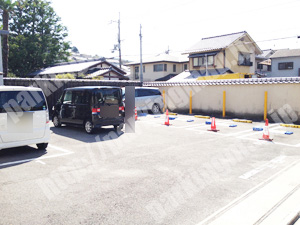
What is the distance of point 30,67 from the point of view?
38.0 meters

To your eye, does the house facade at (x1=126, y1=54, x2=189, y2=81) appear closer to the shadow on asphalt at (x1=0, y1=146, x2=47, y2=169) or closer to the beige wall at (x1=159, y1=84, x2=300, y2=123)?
the beige wall at (x1=159, y1=84, x2=300, y2=123)

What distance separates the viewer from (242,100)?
623 inches

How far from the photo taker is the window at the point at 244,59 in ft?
104

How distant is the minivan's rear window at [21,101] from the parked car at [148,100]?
32.4 feet

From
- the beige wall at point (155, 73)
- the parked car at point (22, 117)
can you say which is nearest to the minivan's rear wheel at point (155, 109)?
the parked car at point (22, 117)

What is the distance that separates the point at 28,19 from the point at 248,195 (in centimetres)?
4096

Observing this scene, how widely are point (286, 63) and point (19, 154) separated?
38510mm

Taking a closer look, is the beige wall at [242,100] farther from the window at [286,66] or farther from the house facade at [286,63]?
the window at [286,66]

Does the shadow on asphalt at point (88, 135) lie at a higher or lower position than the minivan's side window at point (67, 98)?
lower

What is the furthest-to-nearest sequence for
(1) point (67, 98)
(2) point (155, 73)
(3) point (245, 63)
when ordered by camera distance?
(2) point (155, 73) → (3) point (245, 63) → (1) point (67, 98)

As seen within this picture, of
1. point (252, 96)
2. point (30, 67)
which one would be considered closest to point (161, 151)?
point (252, 96)

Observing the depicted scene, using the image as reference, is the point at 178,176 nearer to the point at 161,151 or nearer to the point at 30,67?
the point at 161,151

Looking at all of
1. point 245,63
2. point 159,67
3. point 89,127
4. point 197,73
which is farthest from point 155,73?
point 89,127

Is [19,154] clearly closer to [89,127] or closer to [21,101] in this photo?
[21,101]
